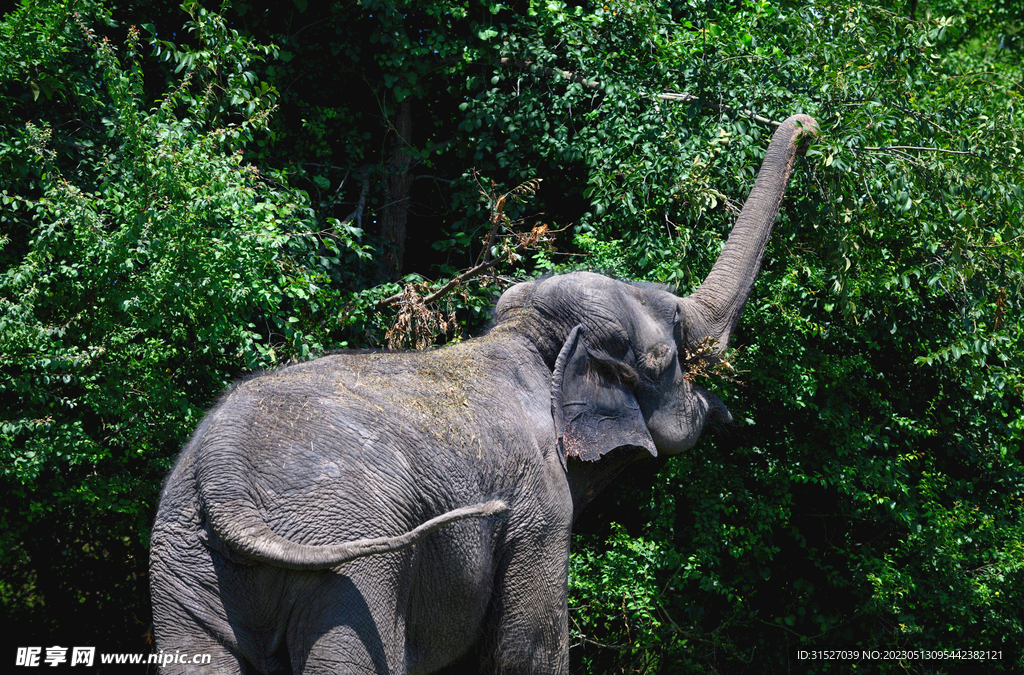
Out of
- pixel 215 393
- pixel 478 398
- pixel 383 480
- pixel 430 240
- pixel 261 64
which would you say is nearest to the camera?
pixel 383 480

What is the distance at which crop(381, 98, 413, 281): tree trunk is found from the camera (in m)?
7.68

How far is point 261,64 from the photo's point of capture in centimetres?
726

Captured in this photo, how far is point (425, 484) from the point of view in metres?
3.46

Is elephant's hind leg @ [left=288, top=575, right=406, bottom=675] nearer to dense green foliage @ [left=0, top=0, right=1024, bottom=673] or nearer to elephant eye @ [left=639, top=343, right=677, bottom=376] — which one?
elephant eye @ [left=639, top=343, right=677, bottom=376]

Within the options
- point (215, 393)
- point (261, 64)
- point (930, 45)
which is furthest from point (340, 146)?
point (930, 45)

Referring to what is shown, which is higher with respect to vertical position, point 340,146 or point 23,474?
point 340,146

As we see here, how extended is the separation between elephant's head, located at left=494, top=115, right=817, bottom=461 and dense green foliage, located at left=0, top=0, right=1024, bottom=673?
1270 mm

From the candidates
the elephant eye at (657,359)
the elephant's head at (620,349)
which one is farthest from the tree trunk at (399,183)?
the elephant eye at (657,359)

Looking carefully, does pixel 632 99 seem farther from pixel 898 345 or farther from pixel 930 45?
pixel 898 345

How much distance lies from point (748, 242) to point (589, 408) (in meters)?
1.43

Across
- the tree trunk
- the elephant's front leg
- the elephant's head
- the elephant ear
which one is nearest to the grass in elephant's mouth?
the elephant's head

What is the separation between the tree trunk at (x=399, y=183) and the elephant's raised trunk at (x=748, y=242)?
3263 millimetres

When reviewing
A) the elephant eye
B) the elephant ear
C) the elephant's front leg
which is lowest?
the elephant's front leg

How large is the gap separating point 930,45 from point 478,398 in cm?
424
